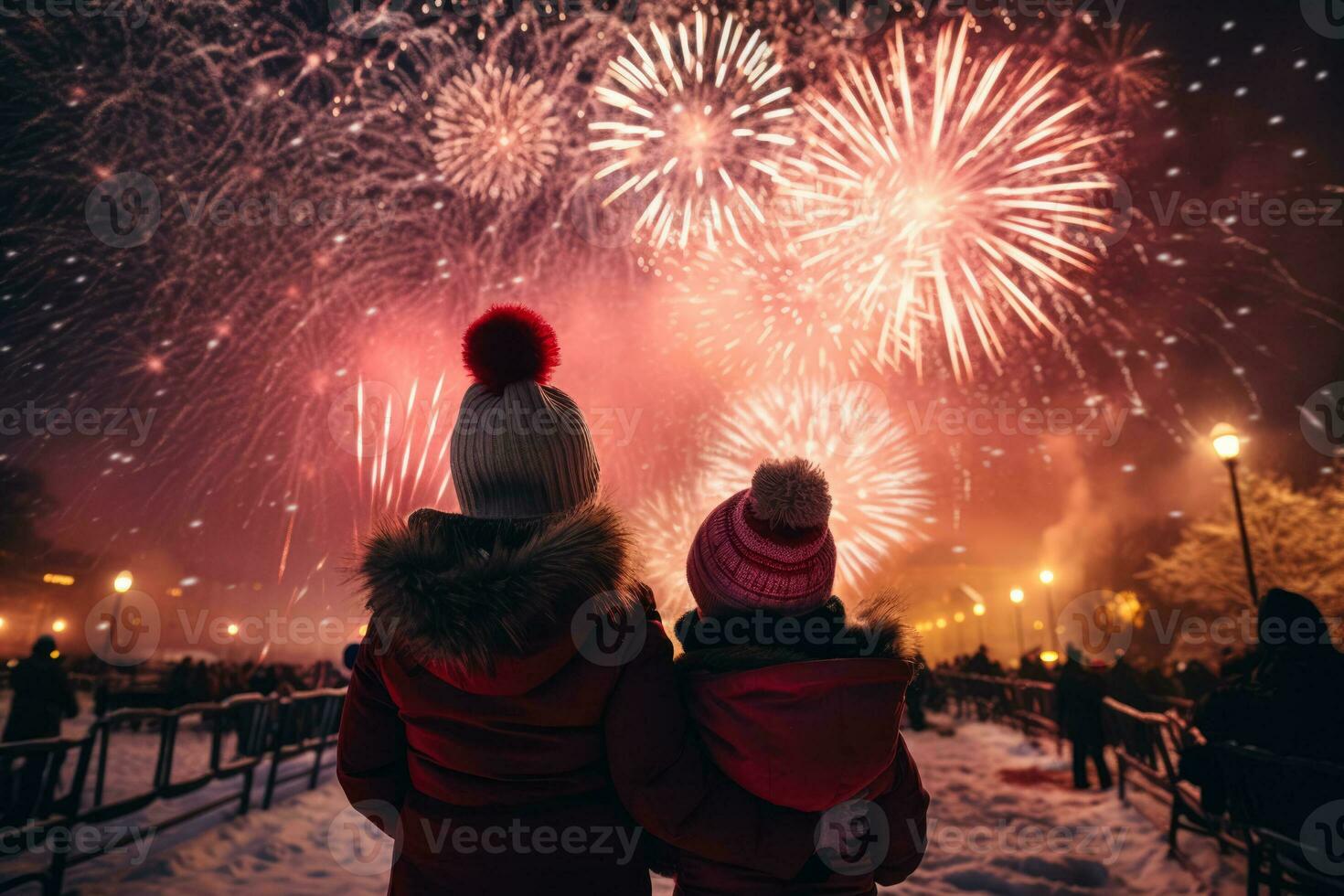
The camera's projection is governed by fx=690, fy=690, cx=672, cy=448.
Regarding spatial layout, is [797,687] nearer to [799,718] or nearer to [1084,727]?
[799,718]

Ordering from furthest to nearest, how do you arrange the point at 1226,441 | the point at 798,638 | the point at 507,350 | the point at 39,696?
1. the point at 1226,441
2. the point at 39,696
3. the point at 507,350
4. the point at 798,638

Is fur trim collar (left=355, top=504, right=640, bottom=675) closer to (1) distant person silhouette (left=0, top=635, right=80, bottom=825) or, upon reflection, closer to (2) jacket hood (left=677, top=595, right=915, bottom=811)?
(2) jacket hood (left=677, top=595, right=915, bottom=811)

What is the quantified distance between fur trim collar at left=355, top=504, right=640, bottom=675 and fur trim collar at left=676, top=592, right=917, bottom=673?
1.00ft

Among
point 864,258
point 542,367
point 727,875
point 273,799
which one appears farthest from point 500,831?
point 864,258

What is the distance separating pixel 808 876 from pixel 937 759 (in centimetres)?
1225

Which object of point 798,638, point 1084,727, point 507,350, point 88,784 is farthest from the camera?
point 1084,727

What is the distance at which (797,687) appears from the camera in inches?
71.8

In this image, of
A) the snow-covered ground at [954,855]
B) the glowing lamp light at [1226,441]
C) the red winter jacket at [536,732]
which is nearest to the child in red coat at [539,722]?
the red winter jacket at [536,732]

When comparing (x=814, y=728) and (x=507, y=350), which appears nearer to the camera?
(x=814, y=728)

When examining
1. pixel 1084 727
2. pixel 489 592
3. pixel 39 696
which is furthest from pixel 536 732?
pixel 1084 727

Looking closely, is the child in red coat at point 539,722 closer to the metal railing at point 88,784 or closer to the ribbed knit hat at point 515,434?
the ribbed knit hat at point 515,434

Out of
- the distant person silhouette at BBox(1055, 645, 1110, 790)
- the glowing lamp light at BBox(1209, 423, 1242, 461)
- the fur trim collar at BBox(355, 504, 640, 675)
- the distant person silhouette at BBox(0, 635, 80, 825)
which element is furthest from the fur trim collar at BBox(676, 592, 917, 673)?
the glowing lamp light at BBox(1209, 423, 1242, 461)

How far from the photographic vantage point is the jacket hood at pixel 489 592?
1.79 metres

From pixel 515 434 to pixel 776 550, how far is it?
2.93 feet
